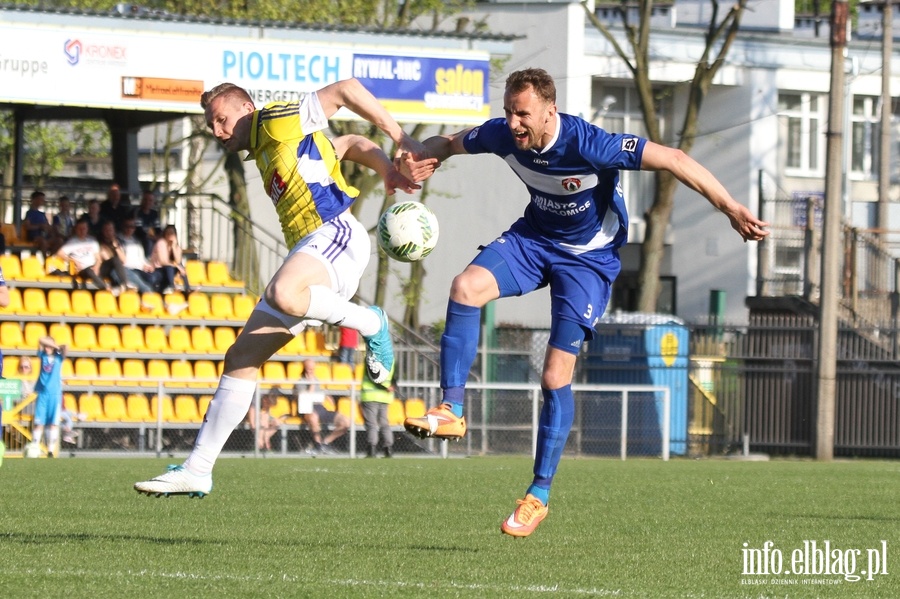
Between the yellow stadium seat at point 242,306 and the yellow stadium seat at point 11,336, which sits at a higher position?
the yellow stadium seat at point 242,306

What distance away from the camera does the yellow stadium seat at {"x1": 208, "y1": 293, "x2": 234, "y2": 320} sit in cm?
2186

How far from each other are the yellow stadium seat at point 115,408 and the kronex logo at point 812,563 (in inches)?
511

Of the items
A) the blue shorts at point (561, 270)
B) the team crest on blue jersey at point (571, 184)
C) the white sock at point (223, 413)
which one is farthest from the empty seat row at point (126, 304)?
the team crest on blue jersey at point (571, 184)

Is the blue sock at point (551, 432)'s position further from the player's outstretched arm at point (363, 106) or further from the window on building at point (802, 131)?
the window on building at point (802, 131)

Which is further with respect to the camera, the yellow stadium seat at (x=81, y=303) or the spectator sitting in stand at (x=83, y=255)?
the spectator sitting in stand at (x=83, y=255)

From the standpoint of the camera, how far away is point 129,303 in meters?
21.3

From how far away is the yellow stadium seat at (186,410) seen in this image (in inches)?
780

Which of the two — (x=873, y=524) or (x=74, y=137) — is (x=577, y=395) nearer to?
(x=873, y=524)

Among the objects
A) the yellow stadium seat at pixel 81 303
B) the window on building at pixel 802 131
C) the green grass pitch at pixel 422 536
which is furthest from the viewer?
the window on building at pixel 802 131

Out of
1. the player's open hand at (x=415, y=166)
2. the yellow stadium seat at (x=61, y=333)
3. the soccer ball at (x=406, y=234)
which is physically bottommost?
the yellow stadium seat at (x=61, y=333)

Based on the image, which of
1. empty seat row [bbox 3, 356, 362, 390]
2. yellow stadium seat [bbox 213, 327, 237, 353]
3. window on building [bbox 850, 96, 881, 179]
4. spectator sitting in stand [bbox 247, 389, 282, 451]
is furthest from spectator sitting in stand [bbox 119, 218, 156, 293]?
window on building [bbox 850, 96, 881, 179]

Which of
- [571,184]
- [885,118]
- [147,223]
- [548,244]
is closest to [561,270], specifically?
A: [548,244]

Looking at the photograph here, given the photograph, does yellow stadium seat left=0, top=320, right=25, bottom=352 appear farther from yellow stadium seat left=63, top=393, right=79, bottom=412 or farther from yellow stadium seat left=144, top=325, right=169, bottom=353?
yellow stadium seat left=144, top=325, right=169, bottom=353

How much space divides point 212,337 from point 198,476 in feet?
47.3
